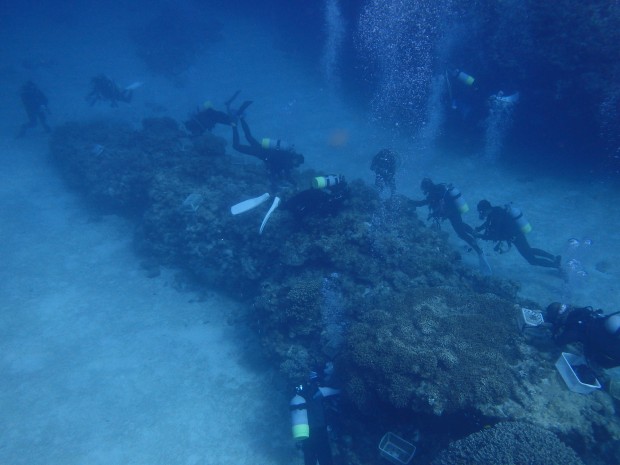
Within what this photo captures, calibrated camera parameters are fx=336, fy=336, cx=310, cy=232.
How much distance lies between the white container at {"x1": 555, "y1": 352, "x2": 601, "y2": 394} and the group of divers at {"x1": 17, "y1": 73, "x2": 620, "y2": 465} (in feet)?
0.47

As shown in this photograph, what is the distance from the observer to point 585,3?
1155 cm

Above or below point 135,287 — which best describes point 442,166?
above

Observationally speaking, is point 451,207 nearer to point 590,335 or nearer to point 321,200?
point 321,200

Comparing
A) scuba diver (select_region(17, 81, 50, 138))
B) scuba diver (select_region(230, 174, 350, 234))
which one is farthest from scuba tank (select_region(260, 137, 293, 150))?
scuba diver (select_region(17, 81, 50, 138))

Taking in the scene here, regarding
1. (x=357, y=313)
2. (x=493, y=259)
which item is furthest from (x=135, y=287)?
(x=493, y=259)

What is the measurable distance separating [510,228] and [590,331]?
534 centimetres

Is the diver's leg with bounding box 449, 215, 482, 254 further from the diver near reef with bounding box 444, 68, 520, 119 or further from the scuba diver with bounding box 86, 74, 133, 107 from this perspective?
the scuba diver with bounding box 86, 74, 133, 107

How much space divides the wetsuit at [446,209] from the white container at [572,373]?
5.40 meters

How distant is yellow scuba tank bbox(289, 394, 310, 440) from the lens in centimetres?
575

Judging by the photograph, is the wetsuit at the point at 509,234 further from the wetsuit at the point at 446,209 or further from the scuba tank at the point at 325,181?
the scuba tank at the point at 325,181

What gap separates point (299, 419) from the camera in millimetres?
5820

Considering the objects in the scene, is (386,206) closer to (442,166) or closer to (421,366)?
(421,366)

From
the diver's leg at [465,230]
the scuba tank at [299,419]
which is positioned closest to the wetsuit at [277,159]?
the diver's leg at [465,230]

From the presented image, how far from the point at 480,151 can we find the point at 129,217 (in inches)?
636
